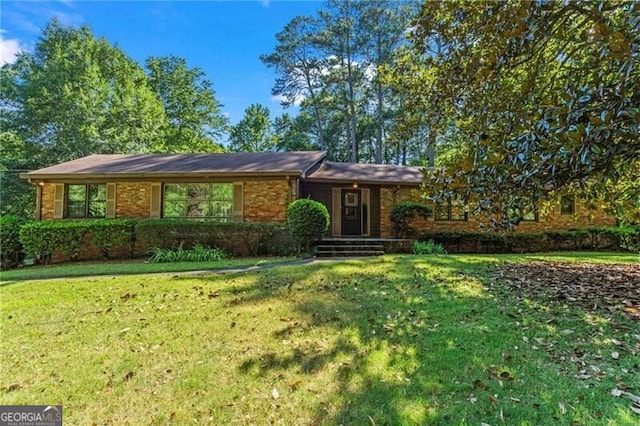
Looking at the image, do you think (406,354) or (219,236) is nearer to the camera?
(406,354)

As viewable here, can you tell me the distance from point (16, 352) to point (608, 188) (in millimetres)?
9976

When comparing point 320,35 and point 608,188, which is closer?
point 608,188

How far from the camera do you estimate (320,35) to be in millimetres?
27172

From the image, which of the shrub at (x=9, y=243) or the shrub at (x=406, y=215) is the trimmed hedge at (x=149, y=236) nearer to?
the shrub at (x=9, y=243)

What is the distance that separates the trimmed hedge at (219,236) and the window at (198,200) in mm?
1328

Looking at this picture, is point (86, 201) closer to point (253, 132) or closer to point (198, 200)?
point (198, 200)

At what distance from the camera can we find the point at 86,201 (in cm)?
1361

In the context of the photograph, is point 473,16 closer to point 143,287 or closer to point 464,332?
point 464,332

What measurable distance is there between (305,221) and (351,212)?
13.9 ft

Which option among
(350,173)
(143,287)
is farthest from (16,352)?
(350,173)

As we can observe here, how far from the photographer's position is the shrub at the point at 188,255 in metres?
10.8

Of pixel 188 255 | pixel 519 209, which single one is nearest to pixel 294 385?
pixel 519 209

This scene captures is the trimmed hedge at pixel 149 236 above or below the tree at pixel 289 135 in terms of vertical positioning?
below

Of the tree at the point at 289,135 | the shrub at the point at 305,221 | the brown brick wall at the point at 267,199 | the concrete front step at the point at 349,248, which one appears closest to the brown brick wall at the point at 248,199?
the brown brick wall at the point at 267,199
